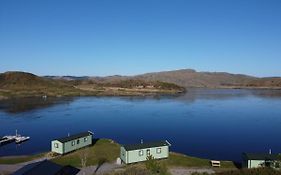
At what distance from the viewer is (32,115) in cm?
10631

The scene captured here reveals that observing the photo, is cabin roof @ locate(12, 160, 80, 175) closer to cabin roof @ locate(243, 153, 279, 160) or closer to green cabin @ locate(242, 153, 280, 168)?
green cabin @ locate(242, 153, 280, 168)

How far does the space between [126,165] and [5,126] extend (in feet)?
182

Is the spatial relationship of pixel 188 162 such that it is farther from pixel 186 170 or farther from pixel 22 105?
pixel 22 105

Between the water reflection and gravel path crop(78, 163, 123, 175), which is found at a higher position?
the water reflection

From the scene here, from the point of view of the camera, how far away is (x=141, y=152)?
43.7 meters

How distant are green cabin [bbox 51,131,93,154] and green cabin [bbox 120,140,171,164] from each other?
9.40 metres

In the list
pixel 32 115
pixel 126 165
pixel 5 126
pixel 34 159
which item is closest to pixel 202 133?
pixel 126 165

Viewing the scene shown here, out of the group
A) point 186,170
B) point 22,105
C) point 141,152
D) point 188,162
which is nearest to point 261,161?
point 186,170

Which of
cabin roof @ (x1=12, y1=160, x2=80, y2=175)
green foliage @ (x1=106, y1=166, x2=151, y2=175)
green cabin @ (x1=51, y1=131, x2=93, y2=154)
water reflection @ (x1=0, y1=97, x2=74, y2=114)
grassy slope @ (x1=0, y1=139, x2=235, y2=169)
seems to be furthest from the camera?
water reflection @ (x1=0, y1=97, x2=74, y2=114)

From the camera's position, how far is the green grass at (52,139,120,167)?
144 feet

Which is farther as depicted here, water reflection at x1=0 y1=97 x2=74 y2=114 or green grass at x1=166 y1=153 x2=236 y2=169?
water reflection at x1=0 y1=97 x2=74 y2=114

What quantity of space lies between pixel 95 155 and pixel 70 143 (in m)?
4.82

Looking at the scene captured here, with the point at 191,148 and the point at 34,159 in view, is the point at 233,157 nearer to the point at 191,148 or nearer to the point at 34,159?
the point at 191,148

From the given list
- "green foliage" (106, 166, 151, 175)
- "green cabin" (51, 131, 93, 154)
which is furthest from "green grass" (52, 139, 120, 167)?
"green foliage" (106, 166, 151, 175)
